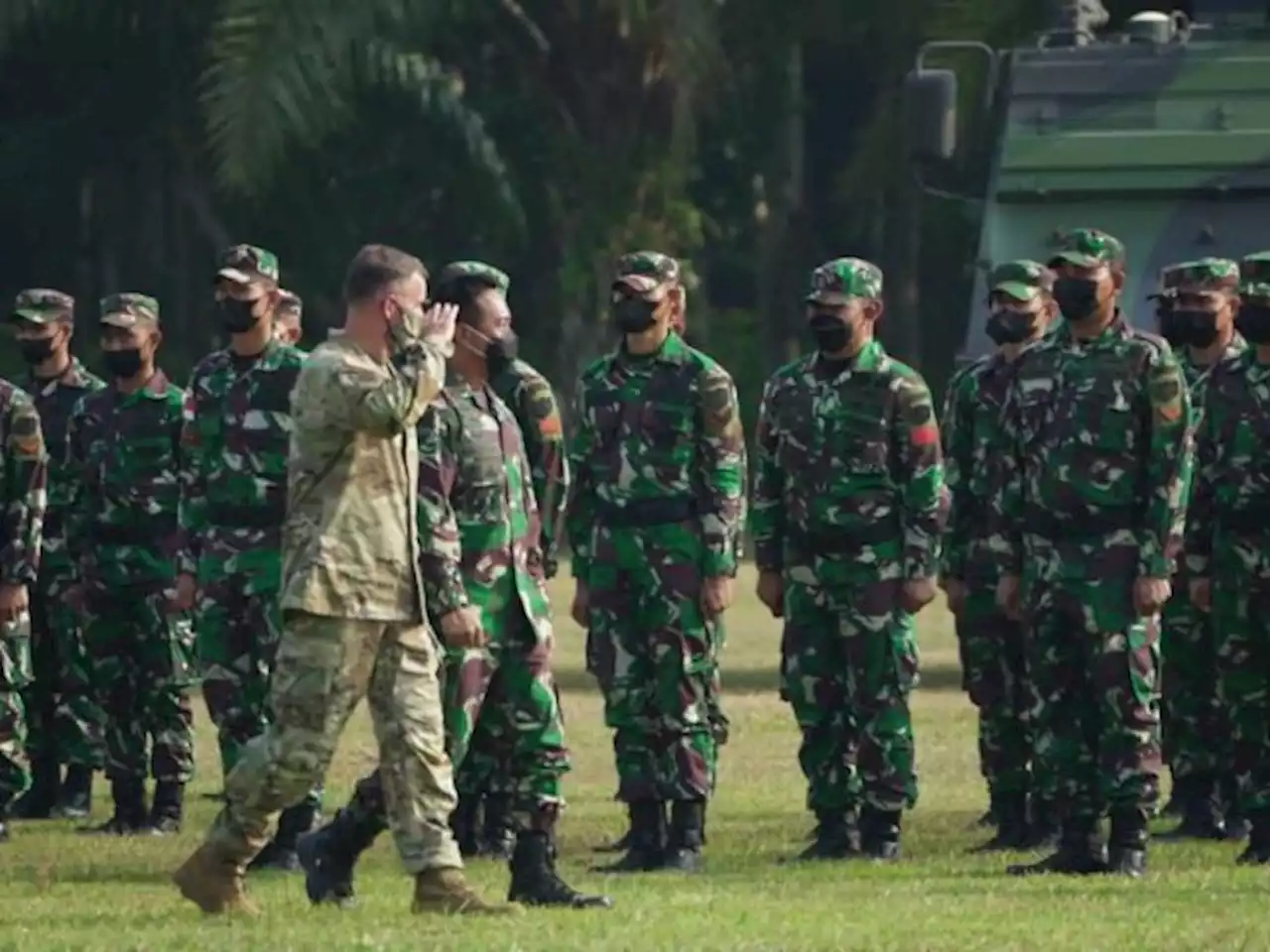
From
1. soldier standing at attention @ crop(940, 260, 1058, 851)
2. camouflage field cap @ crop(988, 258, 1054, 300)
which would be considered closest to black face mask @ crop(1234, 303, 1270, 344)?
soldier standing at attention @ crop(940, 260, 1058, 851)

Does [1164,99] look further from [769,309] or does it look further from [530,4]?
[769,309]

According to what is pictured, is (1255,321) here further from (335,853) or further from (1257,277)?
(335,853)

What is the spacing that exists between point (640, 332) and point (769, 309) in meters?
27.3

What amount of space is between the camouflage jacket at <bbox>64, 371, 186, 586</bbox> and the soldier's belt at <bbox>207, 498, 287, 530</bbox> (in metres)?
1.61

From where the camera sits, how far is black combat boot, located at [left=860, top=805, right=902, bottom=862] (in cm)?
1266

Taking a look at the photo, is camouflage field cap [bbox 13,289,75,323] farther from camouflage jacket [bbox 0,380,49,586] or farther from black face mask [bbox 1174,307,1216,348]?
black face mask [bbox 1174,307,1216,348]

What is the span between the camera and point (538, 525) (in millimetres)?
12008

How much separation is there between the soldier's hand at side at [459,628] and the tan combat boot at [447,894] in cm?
69

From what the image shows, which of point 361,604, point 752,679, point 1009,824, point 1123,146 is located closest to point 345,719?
point 361,604

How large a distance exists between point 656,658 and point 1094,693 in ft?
5.27

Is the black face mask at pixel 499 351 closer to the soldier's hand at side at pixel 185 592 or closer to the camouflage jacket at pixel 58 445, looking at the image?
the soldier's hand at side at pixel 185 592

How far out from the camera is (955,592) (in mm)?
13875

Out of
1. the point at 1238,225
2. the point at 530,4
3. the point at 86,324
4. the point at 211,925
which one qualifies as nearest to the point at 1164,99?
the point at 1238,225

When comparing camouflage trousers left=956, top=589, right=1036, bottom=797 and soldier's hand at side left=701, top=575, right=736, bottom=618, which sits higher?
soldier's hand at side left=701, top=575, right=736, bottom=618
